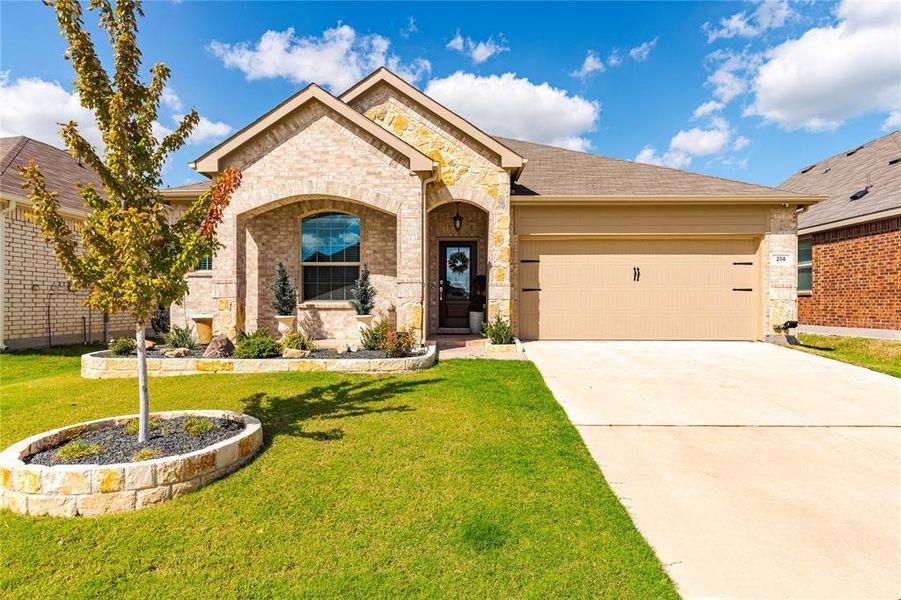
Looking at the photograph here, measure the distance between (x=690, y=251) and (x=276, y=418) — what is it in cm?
1002

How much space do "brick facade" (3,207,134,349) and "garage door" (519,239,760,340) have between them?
10.3m

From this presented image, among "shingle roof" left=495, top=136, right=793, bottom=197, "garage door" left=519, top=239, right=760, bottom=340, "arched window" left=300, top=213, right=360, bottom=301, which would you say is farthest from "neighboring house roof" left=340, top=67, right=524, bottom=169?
"arched window" left=300, top=213, right=360, bottom=301

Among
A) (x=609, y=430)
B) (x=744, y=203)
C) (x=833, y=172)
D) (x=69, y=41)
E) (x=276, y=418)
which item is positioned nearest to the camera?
(x=69, y=41)

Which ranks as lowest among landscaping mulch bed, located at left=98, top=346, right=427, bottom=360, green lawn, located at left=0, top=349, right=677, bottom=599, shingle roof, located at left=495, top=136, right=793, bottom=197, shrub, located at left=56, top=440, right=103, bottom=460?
green lawn, located at left=0, top=349, right=677, bottom=599

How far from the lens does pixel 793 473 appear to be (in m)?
3.48

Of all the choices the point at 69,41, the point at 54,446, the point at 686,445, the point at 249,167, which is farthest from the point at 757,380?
the point at 249,167

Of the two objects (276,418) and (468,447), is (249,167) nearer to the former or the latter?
(276,418)

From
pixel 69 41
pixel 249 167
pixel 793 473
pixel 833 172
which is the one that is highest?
pixel 833 172

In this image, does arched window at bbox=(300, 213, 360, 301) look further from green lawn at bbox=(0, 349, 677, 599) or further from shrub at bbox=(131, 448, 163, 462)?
shrub at bbox=(131, 448, 163, 462)

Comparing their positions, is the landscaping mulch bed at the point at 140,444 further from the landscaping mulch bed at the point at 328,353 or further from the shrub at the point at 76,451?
the landscaping mulch bed at the point at 328,353

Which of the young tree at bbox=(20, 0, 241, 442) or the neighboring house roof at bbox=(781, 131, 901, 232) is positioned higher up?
the neighboring house roof at bbox=(781, 131, 901, 232)

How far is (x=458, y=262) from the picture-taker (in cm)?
1140

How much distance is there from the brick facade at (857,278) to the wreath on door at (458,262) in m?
10.2

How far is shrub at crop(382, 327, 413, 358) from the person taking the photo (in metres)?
7.44
